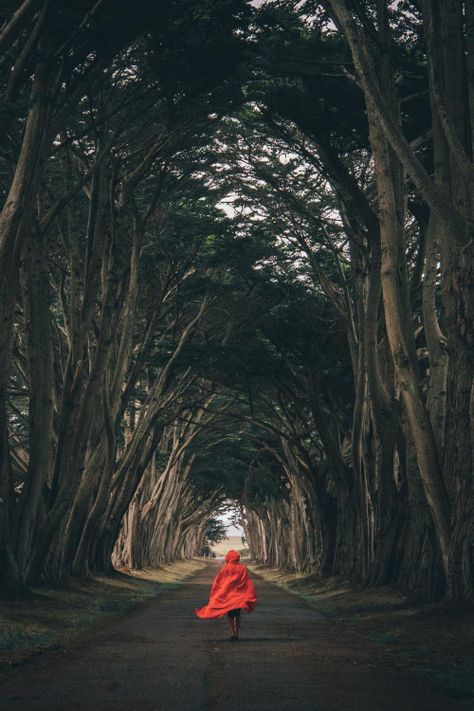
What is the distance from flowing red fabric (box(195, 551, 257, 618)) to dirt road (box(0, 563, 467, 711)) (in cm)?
41

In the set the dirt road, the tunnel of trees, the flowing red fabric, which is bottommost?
the dirt road

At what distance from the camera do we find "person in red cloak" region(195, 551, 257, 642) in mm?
11578

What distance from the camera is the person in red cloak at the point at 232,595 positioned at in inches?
456

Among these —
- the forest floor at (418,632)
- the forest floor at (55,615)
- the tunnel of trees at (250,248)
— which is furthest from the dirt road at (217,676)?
the tunnel of trees at (250,248)

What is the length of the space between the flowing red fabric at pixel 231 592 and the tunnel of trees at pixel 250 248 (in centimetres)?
275

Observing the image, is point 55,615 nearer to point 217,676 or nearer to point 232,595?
point 232,595

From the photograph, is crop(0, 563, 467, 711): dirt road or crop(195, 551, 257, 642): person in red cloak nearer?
crop(0, 563, 467, 711): dirt road

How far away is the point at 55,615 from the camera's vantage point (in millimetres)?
14008

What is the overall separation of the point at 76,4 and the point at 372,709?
10.5 metres

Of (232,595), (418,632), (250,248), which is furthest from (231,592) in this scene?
(250,248)

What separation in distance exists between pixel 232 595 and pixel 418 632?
7.70 ft

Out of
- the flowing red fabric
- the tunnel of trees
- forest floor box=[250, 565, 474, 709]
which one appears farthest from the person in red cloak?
the tunnel of trees

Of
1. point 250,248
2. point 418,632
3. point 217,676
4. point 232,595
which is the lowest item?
point 217,676

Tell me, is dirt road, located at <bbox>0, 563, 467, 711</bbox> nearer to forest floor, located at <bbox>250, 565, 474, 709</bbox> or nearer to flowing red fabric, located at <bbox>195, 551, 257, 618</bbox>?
forest floor, located at <bbox>250, 565, 474, 709</bbox>
